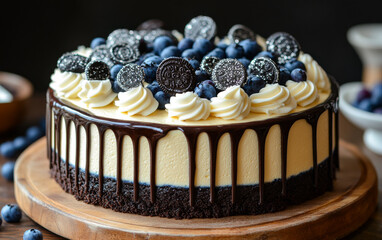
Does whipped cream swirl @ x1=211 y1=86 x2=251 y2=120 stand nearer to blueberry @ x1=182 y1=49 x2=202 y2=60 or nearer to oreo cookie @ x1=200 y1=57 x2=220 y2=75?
oreo cookie @ x1=200 y1=57 x2=220 y2=75

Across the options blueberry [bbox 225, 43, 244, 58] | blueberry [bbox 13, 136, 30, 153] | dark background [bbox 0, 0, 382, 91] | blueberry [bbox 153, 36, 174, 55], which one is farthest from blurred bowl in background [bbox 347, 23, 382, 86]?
blueberry [bbox 13, 136, 30, 153]

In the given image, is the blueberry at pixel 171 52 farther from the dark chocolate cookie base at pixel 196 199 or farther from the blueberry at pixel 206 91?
the dark chocolate cookie base at pixel 196 199

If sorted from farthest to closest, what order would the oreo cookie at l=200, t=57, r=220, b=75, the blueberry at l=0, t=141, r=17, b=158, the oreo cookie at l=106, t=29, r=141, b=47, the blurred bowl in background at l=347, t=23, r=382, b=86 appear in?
the blurred bowl in background at l=347, t=23, r=382, b=86 → the blueberry at l=0, t=141, r=17, b=158 → the oreo cookie at l=106, t=29, r=141, b=47 → the oreo cookie at l=200, t=57, r=220, b=75

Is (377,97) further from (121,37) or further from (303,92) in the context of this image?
(121,37)

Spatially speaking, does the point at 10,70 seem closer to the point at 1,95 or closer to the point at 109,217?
the point at 1,95

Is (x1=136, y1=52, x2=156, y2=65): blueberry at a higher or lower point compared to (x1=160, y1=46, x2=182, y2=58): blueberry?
lower

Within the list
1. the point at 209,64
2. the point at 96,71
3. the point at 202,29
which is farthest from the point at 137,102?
the point at 202,29

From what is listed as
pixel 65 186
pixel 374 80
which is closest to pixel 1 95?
pixel 65 186
